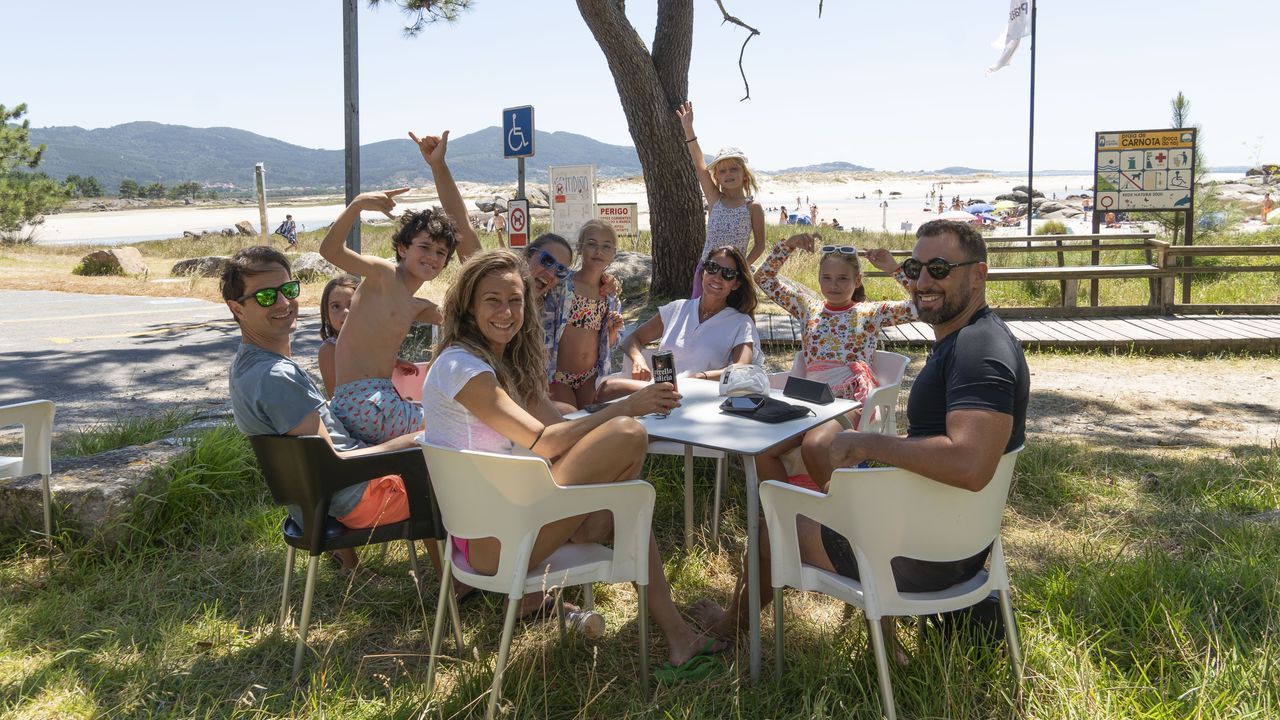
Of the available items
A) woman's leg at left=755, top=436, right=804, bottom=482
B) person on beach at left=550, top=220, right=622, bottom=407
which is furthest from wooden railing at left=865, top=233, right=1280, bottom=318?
woman's leg at left=755, top=436, right=804, bottom=482

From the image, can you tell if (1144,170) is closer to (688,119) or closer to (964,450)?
(688,119)

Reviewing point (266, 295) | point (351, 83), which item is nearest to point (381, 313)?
point (266, 295)

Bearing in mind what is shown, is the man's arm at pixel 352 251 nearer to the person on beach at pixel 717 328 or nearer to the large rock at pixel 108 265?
the person on beach at pixel 717 328

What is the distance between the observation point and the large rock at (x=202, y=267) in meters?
17.0

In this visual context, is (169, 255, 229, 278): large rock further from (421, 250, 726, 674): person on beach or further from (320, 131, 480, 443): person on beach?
(421, 250, 726, 674): person on beach

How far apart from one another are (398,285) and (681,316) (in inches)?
58.2

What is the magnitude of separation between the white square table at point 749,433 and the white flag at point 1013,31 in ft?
39.6

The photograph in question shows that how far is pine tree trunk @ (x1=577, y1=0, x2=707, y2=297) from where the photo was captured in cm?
918

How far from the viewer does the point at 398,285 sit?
12.7 ft

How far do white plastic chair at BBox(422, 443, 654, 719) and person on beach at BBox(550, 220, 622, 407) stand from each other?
1.85m

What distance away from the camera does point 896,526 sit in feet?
7.77

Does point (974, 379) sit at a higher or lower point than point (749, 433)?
higher

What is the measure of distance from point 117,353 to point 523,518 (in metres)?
8.36

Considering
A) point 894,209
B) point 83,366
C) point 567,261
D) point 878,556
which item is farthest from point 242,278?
point 894,209
